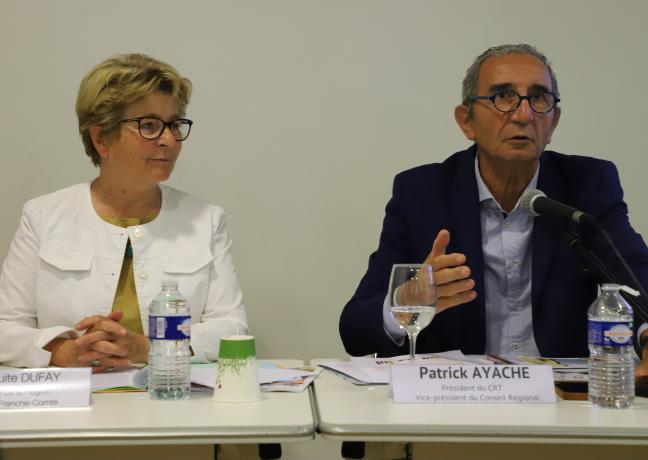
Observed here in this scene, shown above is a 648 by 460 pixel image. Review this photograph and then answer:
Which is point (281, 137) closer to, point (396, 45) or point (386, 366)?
point (396, 45)

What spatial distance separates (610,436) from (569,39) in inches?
87.7

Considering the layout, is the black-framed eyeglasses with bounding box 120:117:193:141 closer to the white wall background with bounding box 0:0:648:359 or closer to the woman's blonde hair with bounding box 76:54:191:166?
the woman's blonde hair with bounding box 76:54:191:166

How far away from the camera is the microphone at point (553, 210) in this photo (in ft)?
4.82

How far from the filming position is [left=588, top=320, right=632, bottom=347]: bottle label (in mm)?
1430

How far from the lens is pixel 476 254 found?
85.9 inches

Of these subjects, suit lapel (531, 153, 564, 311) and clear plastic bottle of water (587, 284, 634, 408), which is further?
suit lapel (531, 153, 564, 311)

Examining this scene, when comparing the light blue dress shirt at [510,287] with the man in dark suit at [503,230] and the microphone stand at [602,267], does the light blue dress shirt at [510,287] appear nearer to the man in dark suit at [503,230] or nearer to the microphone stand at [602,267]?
the man in dark suit at [503,230]

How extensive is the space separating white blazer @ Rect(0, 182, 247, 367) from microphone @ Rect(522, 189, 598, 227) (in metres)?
0.90

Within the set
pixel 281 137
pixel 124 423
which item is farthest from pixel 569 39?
pixel 124 423

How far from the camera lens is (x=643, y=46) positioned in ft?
10.3

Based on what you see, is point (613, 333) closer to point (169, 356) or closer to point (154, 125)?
point (169, 356)

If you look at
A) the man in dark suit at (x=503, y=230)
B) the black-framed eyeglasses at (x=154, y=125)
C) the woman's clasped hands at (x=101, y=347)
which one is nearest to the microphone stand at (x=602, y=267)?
the man in dark suit at (x=503, y=230)

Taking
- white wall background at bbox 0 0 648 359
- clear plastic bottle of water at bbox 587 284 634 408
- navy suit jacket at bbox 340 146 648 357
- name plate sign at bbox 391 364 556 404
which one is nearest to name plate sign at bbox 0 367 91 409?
name plate sign at bbox 391 364 556 404

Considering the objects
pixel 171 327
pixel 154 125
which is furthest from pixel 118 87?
pixel 171 327
